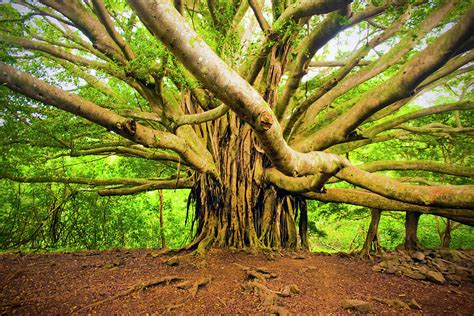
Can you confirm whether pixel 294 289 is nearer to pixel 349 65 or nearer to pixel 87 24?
pixel 349 65

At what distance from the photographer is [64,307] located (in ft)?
7.29

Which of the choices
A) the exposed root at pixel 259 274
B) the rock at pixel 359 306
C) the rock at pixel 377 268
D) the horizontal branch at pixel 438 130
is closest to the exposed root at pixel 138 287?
the exposed root at pixel 259 274

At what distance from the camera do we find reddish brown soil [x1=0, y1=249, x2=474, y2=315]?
231 cm

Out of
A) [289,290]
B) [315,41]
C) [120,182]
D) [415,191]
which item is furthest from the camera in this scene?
[120,182]

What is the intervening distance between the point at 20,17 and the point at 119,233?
6308 millimetres

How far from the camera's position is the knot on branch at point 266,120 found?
211 cm

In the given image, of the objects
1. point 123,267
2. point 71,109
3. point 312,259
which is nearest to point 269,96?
point 312,259

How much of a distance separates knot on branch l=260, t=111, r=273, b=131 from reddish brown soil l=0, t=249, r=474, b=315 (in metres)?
1.57

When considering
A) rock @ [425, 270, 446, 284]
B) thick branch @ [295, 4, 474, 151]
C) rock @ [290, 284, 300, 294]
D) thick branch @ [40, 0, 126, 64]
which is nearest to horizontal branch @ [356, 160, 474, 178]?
thick branch @ [295, 4, 474, 151]

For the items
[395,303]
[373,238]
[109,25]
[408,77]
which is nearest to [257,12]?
[109,25]

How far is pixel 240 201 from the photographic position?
4.89 meters

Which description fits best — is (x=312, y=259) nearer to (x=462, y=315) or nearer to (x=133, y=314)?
(x=462, y=315)

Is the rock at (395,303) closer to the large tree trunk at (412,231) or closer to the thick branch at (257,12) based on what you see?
the large tree trunk at (412,231)

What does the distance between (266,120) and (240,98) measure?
32cm
